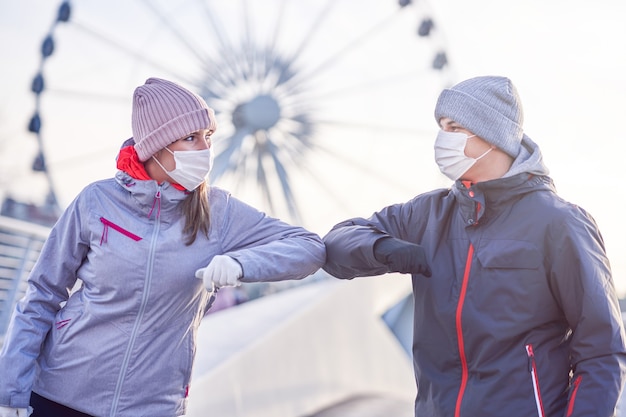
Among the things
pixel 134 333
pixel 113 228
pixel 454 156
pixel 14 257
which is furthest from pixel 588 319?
pixel 14 257

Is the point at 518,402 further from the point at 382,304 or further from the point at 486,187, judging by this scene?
the point at 382,304

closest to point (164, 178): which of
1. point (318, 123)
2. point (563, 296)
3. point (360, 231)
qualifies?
point (360, 231)

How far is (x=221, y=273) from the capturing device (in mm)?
2201

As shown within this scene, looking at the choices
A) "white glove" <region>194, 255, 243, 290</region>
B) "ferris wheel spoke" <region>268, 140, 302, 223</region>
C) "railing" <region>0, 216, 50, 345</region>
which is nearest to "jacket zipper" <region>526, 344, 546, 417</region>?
"white glove" <region>194, 255, 243, 290</region>

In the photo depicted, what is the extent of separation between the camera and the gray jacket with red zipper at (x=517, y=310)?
84.6 inches

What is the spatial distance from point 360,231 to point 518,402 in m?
0.66

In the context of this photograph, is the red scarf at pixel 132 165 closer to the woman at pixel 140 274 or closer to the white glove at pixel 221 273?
the woman at pixel 140 274

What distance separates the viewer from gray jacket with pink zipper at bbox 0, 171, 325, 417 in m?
2.29

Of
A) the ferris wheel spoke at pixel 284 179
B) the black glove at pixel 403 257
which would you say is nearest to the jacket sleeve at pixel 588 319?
the black glove at pixel 403 257

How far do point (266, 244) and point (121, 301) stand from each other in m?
0.44

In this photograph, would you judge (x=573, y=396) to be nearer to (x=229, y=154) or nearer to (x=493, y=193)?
(x=493, y=193)

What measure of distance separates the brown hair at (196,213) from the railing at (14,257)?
2089 millimetres

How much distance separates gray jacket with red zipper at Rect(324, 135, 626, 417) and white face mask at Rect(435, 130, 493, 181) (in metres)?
0.07

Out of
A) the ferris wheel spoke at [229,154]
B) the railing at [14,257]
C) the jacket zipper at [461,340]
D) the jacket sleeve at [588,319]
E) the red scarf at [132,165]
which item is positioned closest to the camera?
the jacket sleeve at [588,319]
